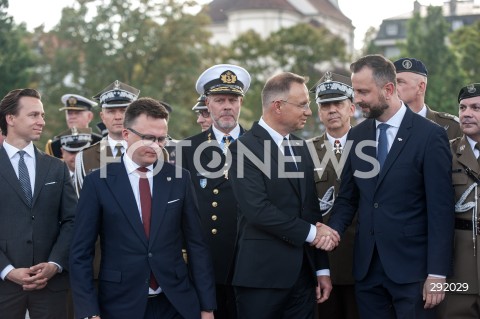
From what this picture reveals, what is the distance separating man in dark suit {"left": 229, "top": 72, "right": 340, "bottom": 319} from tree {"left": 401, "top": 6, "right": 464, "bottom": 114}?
120ft

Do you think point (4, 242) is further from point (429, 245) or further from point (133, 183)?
point (429, 245)

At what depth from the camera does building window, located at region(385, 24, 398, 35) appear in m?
97.4

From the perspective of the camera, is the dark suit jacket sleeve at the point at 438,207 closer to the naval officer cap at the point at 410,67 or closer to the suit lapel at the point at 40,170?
the naval officer cap at the point at 410,67

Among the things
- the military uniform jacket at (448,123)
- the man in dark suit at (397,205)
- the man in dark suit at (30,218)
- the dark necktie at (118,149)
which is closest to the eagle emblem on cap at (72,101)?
the dark necktie at (118,149)

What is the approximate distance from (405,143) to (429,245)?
75cm

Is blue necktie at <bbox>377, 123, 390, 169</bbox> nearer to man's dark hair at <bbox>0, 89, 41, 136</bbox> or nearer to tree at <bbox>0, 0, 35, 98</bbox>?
man's dark hair at <bbox>0, 89, 41, 136</bbox>

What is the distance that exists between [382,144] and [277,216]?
101 cm

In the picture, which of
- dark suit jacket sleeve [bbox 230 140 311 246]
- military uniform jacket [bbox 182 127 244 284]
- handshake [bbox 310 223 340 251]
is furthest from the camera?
military uniform jacket [bbox 182 127 244 284]

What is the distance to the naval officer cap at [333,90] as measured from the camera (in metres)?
7.45

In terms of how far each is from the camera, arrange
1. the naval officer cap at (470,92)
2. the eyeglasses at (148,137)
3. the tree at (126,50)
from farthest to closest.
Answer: the tree at (126,50) → the naval officer cap at (470,92) → the eyeglasses at (148,137)

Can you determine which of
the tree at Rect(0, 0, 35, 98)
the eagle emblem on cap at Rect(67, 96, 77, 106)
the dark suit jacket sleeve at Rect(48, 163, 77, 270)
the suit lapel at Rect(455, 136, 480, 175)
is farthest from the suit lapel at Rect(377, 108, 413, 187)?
the tree at Rect(0, 0, 35, 98)

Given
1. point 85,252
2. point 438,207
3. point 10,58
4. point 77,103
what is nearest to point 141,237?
point 85,252

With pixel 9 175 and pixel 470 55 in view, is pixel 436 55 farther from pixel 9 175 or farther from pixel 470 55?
pixel 9 175

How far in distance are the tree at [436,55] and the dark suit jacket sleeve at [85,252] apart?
37.4m
